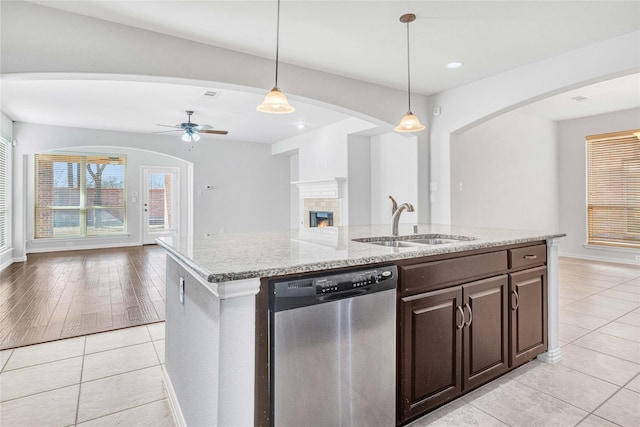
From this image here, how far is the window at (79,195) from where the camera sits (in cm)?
768

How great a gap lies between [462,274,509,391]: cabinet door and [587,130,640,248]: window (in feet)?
19.2

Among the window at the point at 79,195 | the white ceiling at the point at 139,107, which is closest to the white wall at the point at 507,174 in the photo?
the white ceiling at the point at 139,107

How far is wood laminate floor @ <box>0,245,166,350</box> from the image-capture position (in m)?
3.14

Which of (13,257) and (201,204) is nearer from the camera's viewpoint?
(13,257)

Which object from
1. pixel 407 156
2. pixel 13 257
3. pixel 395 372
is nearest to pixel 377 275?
pixel 395 372

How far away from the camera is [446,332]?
1847mm

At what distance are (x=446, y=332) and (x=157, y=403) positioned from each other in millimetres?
1693

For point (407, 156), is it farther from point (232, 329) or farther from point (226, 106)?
point (232, 329)

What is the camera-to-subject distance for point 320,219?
23.7 ft

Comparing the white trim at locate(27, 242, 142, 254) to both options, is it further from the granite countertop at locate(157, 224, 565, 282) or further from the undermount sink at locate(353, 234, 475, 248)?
the undermount sink at locate(353, 234, 475, 248)

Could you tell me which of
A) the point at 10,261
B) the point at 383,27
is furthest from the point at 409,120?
the point at 10,261

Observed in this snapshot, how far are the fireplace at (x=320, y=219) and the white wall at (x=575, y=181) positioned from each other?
4.73 metres

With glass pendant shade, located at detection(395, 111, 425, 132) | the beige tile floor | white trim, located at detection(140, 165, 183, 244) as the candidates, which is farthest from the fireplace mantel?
the beige tile floor

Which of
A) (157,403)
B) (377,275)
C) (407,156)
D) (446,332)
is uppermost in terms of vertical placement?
(407,156)
